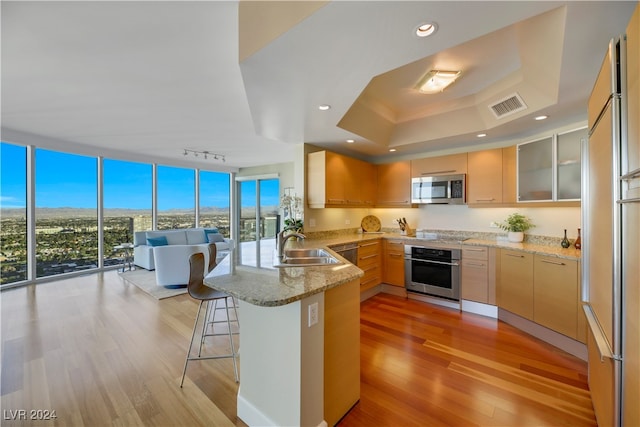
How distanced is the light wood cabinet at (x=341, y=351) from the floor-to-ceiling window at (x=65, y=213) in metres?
5.99

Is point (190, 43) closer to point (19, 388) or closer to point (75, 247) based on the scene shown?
point (19, 388)

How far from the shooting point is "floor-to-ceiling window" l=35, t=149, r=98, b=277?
4703 millimetres

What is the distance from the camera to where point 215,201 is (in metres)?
7.50

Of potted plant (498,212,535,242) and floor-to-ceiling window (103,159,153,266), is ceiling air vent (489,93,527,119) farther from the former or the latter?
floor-to-ceiling window (103,159,153,266)

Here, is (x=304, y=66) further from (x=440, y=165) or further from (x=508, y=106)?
(x=440, y=165)

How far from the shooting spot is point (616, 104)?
3.67 feet

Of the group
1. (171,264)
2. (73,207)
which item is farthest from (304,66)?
(73,207)

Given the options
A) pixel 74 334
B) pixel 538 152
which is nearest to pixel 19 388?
pixel 74 334

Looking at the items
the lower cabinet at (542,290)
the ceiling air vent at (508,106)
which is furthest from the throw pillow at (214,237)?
the ceiling air vent at (508,106)

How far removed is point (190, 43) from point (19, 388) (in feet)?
Answer: 9.57

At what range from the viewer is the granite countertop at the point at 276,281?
1.25 metres

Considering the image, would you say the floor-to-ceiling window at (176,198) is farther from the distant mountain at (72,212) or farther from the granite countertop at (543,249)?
the granite countertop at (543,249)

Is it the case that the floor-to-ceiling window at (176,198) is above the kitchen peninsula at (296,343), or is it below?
above

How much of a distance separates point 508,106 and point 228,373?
12.3 ft
